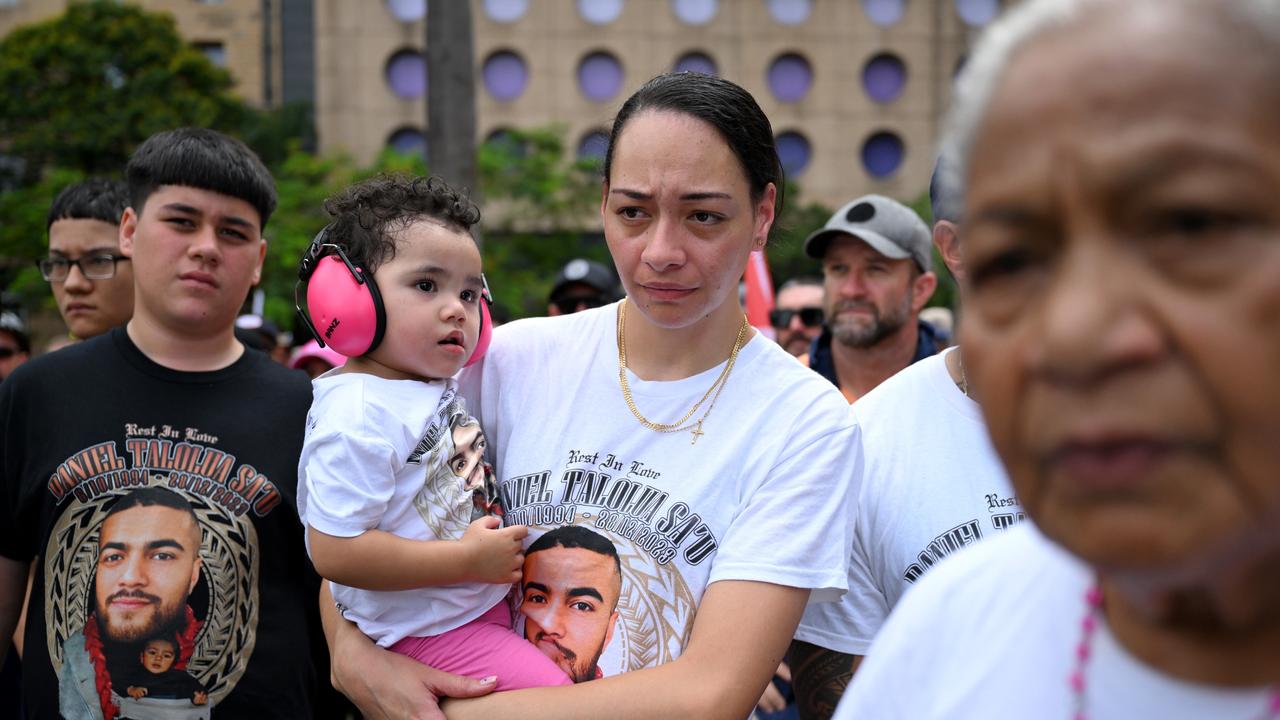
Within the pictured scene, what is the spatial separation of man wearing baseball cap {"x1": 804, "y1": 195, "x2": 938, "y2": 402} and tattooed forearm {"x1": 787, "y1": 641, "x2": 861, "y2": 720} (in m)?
2.76

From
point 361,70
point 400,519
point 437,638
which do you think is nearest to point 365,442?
point 400,519

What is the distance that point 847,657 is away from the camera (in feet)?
10.0

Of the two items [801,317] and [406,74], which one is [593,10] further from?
[801,317]

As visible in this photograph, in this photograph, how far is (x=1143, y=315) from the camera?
1005mm

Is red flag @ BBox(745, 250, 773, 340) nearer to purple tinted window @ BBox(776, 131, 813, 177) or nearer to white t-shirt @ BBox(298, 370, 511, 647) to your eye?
white t-shirt @ BBox(298, 370, 511, 647)

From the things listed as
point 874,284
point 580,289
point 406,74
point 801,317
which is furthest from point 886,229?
point 406,74

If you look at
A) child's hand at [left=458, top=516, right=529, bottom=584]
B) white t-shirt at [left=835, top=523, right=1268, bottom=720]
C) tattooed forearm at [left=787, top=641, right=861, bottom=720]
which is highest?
white t-shirt at [left=835, top=523, right=1268, bottom=720]

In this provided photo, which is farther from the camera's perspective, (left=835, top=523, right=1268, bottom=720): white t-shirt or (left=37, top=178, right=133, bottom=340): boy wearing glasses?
(left=37, top=178, right=133, bottom=340): boy wearing glasses

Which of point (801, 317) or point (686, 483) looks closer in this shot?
point (686, 483)

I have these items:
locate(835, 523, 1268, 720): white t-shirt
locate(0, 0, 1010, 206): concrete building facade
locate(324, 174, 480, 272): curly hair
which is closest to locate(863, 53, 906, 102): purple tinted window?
locate(0, 0, 1010, 206): concrete building facade

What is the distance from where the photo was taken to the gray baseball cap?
18.8 ft

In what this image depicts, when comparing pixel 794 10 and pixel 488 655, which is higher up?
pixel 794 10

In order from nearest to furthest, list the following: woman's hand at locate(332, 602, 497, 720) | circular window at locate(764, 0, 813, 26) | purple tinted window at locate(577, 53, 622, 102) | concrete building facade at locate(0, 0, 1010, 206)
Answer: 1. woman's hand at locate(332, 602, 497, 720)
2. concrete building facade at locate(0, 0, 1010, 206)
3. purple tinted window at locate(577, 53, 622, 102)
4. circular window at locate(764, 0, 813, 26)

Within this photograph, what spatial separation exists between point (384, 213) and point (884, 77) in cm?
4432
